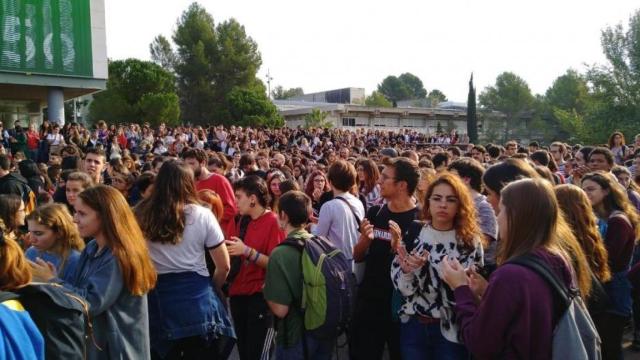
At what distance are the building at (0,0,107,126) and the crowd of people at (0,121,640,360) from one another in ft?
76.6

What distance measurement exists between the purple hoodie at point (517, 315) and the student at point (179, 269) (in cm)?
194

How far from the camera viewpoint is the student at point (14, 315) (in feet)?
6.90

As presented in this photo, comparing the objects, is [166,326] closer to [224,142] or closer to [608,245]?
[608,245]

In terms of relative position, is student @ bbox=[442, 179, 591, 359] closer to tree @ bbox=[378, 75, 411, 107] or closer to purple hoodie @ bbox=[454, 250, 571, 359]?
purple hoodie @ bbox=[454, 250, 571, 359]

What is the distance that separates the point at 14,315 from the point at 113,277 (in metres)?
0.76

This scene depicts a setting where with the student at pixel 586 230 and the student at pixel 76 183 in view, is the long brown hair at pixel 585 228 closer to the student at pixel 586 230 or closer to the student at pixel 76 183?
the student at pixel 586 230

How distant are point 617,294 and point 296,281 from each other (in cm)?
250

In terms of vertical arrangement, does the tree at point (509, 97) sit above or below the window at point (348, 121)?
above

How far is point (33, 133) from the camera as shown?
18109 mm

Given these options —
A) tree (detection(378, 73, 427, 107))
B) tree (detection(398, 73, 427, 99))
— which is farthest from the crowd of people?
tree (detection(398, 73, 427, 99))

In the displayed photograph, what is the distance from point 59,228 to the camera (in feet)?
11.7

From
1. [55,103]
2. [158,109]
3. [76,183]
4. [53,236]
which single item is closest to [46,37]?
[55,103]

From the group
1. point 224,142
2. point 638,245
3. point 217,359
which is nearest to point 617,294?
point 638,245

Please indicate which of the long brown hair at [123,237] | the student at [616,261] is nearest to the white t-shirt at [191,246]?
the long brown hair at [123,237]
